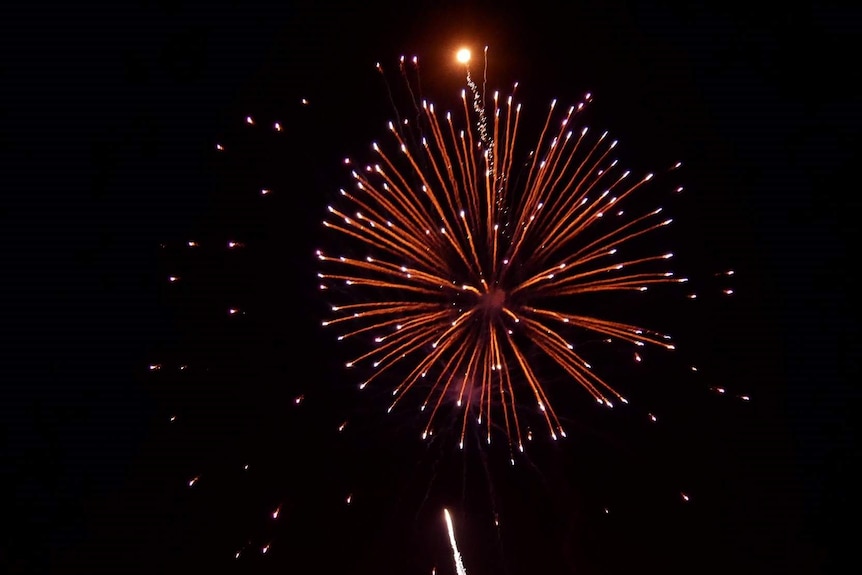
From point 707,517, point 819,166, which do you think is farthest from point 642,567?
point 819,166

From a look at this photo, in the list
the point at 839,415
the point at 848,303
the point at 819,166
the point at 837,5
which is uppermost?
the point at 837,5

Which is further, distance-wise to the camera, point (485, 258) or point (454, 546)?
point (454, 546)

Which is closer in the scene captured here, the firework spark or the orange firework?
the orange firework

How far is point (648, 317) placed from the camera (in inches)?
126

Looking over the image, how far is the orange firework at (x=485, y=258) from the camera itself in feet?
9.43

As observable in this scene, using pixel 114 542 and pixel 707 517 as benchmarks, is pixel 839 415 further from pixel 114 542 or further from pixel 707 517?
pixel 114 542

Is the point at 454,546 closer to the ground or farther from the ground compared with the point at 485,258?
closer to the ground

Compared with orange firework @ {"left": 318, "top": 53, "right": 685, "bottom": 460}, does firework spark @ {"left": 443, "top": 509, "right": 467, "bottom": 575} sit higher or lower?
lower

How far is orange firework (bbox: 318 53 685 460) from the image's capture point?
2873 millimetres

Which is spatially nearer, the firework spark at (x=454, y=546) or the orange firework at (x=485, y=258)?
the orange firework at (x=485, y=258)

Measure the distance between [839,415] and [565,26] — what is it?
2.28m

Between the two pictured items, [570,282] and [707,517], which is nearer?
[570,282]

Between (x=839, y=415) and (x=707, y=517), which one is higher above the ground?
(x=839, y=415)

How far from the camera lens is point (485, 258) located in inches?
113
